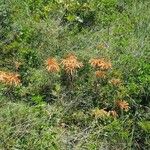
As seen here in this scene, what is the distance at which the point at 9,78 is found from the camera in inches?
273

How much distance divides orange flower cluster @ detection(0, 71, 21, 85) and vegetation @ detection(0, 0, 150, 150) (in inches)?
0.6

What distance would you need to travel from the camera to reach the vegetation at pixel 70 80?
20.9 ft

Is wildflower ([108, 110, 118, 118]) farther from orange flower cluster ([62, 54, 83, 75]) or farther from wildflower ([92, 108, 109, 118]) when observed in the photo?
orange flower cluster ([62, 54, 83, 75])

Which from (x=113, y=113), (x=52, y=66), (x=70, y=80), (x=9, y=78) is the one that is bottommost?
(x=113, y=113)

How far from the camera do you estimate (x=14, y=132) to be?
5996 millimetres

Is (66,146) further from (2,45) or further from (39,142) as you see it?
(2,45)

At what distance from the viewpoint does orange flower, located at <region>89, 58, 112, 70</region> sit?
7355mm

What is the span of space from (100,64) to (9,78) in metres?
1.51

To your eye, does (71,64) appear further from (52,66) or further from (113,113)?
(113,113)

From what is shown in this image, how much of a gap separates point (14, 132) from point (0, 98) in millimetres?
819

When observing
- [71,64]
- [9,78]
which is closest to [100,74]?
[71,64]

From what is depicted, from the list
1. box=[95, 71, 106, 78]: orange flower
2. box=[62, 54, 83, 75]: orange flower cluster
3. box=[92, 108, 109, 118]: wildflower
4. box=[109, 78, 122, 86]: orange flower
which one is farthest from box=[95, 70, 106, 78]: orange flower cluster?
box=[92, 108, 109, 118]: wildflower

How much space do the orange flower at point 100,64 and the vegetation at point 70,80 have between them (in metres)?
0.02

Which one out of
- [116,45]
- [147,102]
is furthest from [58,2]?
[147,102]
